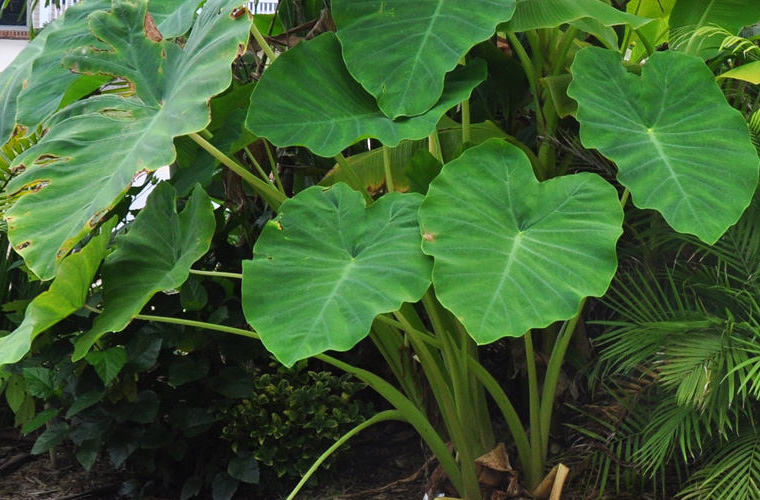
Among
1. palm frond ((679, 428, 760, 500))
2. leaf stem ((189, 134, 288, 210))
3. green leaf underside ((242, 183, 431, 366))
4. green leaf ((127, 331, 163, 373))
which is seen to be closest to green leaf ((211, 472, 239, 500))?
green leaf ((127, 331, 163, 373))

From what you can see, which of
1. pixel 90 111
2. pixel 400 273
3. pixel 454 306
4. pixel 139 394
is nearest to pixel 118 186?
pixel 90 111

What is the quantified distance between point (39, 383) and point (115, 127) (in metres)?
0.83

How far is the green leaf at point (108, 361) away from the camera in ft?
6.62

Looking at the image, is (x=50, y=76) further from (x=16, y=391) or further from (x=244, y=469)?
(x=244, y=469)

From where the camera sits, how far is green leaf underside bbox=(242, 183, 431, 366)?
1411mm

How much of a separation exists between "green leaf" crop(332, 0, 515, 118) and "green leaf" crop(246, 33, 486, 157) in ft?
0.14

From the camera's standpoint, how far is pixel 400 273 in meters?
1.49

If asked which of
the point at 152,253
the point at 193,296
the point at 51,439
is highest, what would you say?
the point at 152,253

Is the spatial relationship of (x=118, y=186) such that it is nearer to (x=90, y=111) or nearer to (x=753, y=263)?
(x=90, y=111)

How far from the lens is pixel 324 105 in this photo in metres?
1.71

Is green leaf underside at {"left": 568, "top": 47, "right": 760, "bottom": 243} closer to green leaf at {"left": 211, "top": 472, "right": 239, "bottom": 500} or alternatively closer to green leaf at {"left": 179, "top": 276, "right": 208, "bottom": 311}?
green leaf at {"left": 179, "top": 276, "right": 208, "bottom": 311}

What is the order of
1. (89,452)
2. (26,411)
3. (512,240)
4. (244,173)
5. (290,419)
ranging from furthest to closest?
(26,411) → (290,419) → (89,452) → (244,173) → (512,240)

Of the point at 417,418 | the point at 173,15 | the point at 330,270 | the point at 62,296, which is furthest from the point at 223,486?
the point at 173,15

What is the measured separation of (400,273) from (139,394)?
0.98m
